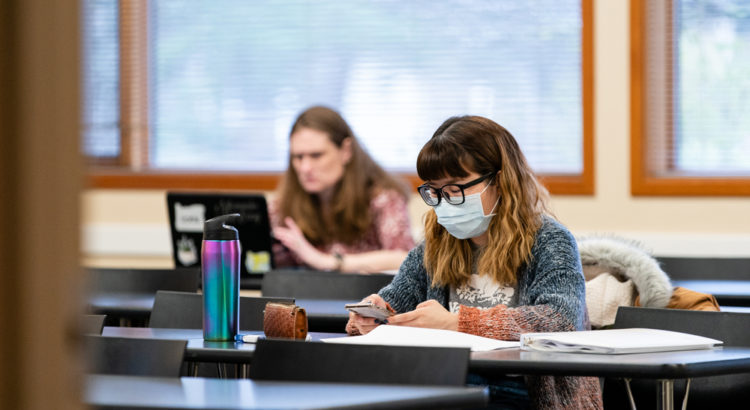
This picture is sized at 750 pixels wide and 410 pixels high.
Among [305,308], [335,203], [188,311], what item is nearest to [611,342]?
[305,308]

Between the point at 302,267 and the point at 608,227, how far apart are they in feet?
5.57

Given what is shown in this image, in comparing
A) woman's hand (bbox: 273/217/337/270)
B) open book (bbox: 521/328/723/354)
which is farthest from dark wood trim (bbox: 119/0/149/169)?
open book (bbox: 521/328/723/354)

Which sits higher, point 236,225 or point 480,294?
point 236,225

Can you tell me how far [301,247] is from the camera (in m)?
3.99

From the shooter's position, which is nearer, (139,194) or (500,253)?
(500,253)

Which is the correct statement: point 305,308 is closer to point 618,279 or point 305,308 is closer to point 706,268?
point 618,279

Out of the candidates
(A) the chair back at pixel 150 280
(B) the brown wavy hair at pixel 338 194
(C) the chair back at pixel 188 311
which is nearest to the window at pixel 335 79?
(B) the brown wavy hair at pixel 338 194

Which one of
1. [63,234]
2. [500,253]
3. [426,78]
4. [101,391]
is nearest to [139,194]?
[426,78]

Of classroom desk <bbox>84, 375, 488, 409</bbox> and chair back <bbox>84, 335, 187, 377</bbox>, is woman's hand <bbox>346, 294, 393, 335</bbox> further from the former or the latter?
classroom desk <bbox>84, 375, 488, 409</bbox>

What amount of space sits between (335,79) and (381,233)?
4.89ft

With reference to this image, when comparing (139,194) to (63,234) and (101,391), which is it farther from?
(63,234)

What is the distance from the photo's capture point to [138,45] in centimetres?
562

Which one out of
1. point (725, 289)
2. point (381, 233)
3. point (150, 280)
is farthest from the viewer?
point (381, 233)

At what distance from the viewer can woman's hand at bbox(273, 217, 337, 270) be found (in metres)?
3.96
